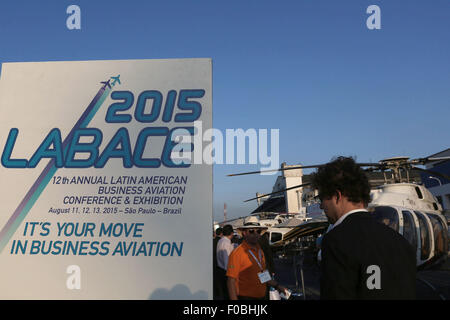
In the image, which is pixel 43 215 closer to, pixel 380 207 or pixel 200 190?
pixel 200 190

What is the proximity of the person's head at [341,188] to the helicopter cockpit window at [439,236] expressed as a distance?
889 centimetres

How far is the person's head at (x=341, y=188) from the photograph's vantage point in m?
2.02

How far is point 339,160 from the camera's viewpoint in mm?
2219

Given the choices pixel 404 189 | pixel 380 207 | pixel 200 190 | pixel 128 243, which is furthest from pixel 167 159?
pixel 404 189

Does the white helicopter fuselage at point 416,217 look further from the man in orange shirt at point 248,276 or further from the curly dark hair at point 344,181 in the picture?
the curly dark hair at point 344,181

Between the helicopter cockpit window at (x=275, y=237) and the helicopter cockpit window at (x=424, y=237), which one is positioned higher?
the helicopter cockpit window at (x=424, y=237)

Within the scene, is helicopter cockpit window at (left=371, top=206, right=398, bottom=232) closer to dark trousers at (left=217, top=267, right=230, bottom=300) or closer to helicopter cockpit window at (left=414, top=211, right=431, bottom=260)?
helicopter cockpit window at (left=414, top=211, right=431, bottom=260)

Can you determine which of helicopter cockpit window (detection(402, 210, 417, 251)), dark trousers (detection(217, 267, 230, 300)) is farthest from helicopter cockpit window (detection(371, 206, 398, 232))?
dark trousers (detection(217, 267, 230, 300))

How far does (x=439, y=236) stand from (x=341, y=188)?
30.6 ft

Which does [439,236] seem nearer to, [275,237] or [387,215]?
[387,215]

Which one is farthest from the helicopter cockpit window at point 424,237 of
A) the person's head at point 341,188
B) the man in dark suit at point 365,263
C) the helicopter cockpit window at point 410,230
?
the man in dark suit at point 365,263

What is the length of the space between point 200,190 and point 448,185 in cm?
3952

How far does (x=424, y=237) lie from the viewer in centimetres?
898

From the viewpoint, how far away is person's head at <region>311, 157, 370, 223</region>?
2.02 meters
